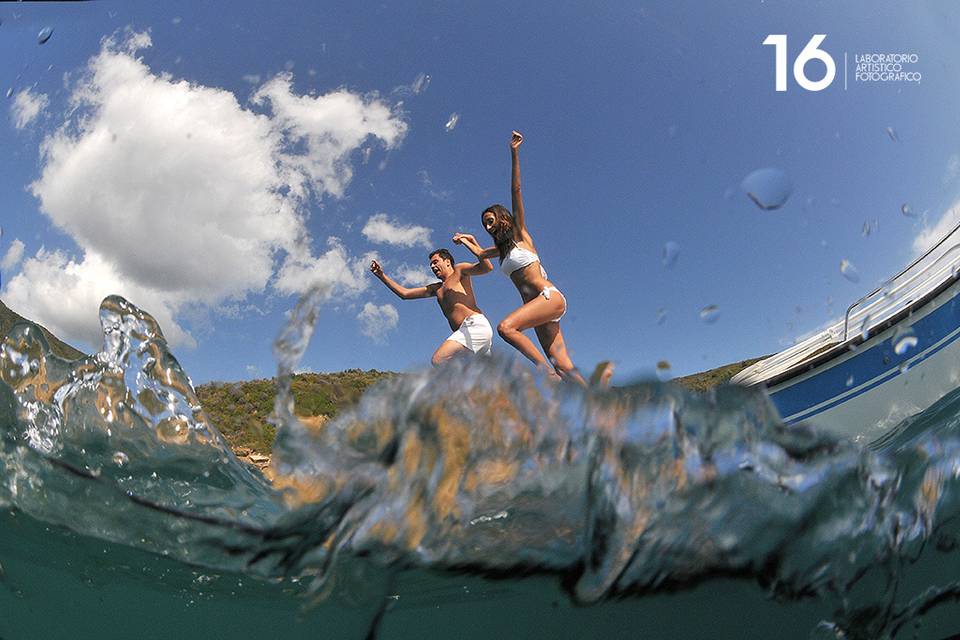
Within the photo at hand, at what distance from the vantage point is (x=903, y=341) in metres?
3.80

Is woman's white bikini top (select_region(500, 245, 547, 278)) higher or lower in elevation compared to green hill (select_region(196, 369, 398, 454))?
higher

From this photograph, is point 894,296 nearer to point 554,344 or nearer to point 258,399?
point 554,344

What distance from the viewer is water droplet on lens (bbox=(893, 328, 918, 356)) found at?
369 centimetres

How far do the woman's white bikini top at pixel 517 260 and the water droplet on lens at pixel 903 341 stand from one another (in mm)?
2147

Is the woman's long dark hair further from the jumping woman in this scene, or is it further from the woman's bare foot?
the woman's bare foot

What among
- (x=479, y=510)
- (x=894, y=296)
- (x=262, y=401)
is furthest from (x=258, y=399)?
(x=894, y=296)

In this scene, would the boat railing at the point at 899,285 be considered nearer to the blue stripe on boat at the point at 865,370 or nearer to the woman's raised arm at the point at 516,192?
the blue stripe on boat at the point at 865,370

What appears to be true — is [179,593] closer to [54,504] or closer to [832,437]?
[54,504]

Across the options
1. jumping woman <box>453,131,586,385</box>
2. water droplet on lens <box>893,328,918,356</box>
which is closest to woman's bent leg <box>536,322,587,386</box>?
jumping woman <box>453,131,586,385</box>

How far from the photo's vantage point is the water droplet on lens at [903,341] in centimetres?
369

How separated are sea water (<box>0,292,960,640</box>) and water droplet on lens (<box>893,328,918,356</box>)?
1.55 m

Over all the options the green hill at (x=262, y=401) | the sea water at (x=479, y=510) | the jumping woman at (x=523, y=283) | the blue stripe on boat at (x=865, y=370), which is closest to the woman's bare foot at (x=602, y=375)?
the sea water at (x=479, y=510)

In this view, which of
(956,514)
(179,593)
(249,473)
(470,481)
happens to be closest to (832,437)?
(956,514)

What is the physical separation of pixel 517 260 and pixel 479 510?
1.96 metres
